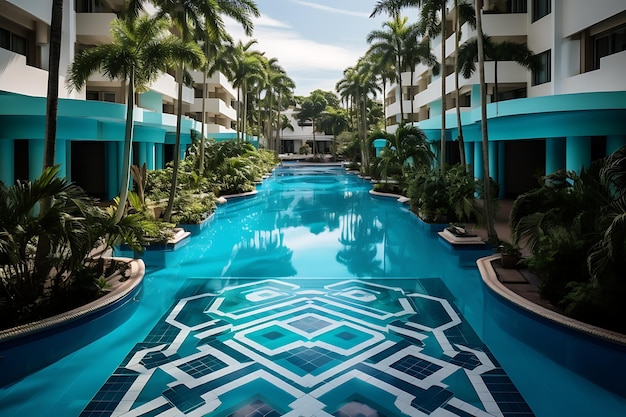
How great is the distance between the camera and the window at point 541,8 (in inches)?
907

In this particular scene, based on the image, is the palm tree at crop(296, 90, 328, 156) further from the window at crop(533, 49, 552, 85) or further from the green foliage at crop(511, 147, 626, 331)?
the green foliage at crop(511, 147, 626, 331)

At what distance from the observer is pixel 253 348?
26.4 feet

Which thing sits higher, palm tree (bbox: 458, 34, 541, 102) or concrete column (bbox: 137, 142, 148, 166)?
palm tree (bbox: 458, 34, 541, 102)

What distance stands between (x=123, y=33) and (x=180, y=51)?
1553mm

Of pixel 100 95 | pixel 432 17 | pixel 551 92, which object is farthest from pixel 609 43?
pixel 100 95

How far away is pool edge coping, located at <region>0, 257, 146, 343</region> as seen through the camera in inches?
285

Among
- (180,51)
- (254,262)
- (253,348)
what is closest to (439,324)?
(253,348)

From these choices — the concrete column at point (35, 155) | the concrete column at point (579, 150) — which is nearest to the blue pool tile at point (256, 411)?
the concrete column at point (35, 155)

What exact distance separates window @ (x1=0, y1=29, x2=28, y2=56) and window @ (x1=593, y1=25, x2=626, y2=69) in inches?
803

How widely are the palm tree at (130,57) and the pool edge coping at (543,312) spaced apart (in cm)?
884

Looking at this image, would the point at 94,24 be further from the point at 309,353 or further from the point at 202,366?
the point at 309,353

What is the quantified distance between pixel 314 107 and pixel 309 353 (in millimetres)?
79313

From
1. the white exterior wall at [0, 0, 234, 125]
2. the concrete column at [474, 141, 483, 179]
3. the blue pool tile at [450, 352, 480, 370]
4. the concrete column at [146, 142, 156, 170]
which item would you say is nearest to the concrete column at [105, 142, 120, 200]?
the concrete column at [146, 142, 156, 170]

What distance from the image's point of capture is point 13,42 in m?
18.3
